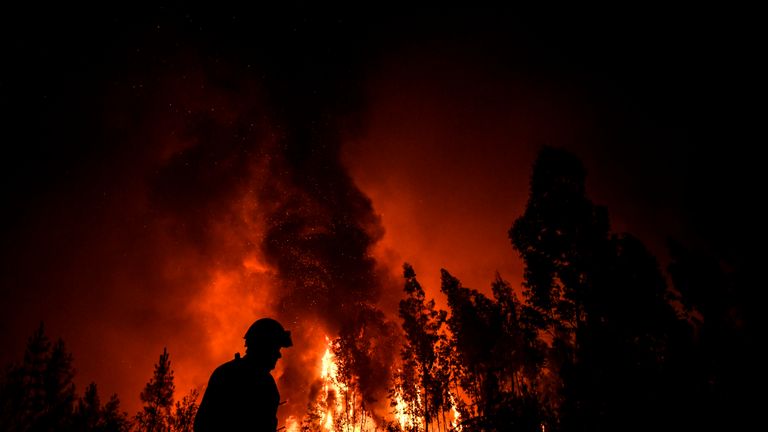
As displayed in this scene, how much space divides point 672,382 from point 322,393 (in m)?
70.1

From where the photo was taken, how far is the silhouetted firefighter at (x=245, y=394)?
292cm

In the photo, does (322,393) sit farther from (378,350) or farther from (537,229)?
(537,229)

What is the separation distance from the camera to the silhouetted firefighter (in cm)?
292

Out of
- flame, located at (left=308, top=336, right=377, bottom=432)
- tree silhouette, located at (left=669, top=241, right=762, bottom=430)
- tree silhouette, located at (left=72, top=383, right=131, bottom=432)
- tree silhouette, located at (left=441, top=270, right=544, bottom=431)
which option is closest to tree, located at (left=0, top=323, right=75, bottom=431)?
tree silhouette, located at (left=72, top=383, right=131, bottom=432)

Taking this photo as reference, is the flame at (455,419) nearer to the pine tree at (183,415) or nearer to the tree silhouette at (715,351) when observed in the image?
the tree silhouette at (715,351)

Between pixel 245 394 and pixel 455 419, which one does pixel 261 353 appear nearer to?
pixel 245 394

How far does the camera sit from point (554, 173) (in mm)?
17531

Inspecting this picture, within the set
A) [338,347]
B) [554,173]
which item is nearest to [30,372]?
[338,347]

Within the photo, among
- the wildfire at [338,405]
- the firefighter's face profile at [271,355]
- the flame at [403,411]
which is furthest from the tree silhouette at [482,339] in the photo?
the firefighter's face profile at [271,355]

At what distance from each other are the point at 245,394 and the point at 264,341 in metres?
0.47

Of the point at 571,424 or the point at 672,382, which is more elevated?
the point at 672,382

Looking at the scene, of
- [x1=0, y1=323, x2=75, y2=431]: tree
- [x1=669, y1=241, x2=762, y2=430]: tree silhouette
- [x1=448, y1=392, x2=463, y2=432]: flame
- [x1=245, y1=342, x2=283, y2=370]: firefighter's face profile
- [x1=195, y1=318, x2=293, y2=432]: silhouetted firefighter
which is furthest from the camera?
[x1=0, y1=323, x2=75, y2=431]: tree

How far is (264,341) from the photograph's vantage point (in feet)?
10.9

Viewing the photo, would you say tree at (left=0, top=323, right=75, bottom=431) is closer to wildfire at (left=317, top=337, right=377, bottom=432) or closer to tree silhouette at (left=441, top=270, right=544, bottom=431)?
wildfire at (left=317, top=337, right=377, bottom=432)
